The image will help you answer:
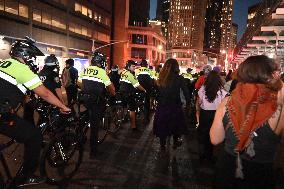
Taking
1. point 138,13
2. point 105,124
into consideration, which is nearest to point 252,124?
point 105,124

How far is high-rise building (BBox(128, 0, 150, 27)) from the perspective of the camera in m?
121

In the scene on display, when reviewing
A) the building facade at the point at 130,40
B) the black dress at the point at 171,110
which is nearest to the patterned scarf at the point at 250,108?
the black dress at the point at 171,110

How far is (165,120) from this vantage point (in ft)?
25.7

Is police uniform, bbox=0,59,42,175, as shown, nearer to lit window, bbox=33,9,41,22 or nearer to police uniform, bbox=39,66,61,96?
police uniform, bbox=39,66,61,96

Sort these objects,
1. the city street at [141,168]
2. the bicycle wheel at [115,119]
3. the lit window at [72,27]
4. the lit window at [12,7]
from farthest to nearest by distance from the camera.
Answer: the lit window at [72,27]
the lit window at [12,7]
the bicycle wheel at [115,119]
the city street at [141,168]

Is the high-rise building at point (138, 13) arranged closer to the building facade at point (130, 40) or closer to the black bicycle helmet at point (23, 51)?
the building facade at point (130, 40)

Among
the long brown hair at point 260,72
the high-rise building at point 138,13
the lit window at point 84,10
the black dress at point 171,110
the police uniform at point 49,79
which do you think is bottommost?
the black dress at point 171,110

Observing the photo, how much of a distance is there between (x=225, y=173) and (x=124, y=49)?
88.4 metres

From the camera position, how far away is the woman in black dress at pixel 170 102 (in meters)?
7.62

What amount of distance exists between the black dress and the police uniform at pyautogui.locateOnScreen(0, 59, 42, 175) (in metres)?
3.76

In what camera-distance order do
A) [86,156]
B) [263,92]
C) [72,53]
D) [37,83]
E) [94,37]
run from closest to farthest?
[263,92], [37,83], [86,156], [72,53], [94,37]

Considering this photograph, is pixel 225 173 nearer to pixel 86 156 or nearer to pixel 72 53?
pixel 86 156

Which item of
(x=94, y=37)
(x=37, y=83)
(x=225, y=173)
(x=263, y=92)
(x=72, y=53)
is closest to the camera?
(x=263, y=92)

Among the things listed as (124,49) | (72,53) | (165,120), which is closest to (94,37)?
(72,53)
